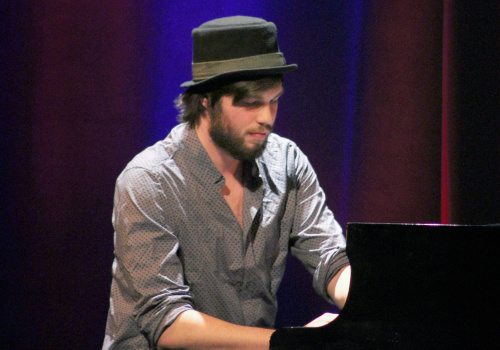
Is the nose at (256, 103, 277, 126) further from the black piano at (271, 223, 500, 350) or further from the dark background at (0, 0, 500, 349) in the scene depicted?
the dark background at (0, 0, 500, 349)

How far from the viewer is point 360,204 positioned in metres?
2.61

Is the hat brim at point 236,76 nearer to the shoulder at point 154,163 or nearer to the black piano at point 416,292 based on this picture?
the shoulder at point 154,163

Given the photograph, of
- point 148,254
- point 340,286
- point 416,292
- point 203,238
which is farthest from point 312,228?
point 416,292

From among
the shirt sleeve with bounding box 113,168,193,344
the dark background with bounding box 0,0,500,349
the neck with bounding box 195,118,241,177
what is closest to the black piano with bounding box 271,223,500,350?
the shirt sleeve with bounding box 113,168,193,344

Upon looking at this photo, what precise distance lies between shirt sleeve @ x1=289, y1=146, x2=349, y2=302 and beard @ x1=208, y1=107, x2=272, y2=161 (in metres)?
0.26

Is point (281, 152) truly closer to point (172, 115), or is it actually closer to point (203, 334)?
point (172, 115)

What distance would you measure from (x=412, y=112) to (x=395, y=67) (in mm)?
198

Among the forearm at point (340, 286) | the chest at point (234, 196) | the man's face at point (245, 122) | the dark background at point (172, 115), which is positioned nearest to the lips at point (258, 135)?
the man's face at point (245, 122)

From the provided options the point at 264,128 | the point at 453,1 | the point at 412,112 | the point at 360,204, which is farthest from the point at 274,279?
the point at 453,1

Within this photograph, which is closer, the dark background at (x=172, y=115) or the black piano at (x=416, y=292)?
the black piano at (x=416, y=292)

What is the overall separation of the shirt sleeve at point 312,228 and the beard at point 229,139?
10.4 inches

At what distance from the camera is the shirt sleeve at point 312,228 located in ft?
6.59

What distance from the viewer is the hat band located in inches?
70.7

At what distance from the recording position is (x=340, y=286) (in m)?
1.86
